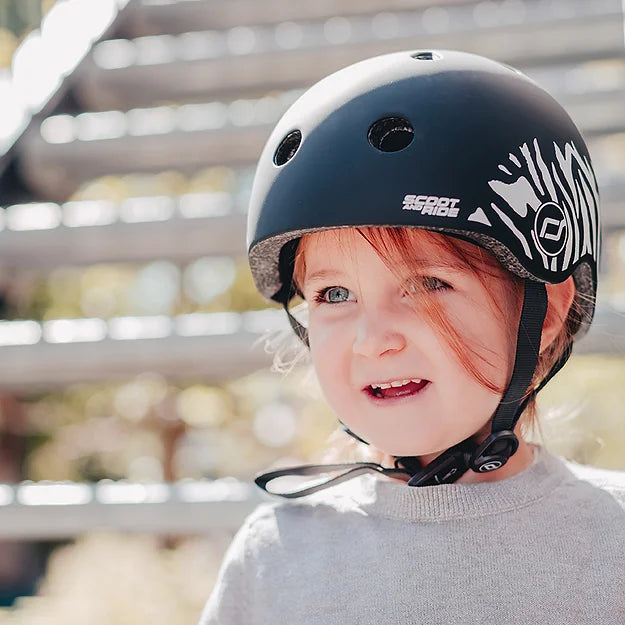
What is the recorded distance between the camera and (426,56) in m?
1.68

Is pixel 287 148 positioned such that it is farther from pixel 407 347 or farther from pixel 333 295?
pixel 407 347

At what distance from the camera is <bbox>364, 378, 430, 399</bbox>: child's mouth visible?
148 centimetres

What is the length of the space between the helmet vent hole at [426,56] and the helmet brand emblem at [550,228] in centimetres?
37

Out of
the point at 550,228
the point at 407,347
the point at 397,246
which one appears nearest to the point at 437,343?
the point at 407,347

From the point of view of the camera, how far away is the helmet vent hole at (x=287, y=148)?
1.67m

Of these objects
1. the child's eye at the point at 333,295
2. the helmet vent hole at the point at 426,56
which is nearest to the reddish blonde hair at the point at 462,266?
the child's eye at the point at 333,295

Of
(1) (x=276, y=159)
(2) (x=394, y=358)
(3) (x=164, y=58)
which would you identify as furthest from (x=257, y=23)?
(2) (x=394, y=358)

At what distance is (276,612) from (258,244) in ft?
2.20

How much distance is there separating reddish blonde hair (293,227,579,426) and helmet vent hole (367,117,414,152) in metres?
0.18

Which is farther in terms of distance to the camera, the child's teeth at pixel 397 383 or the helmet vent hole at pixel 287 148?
the helmet vent hole at pixel 287 148

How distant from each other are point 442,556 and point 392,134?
2.44 feet

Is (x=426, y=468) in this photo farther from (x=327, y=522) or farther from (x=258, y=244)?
(x=258, y=244)

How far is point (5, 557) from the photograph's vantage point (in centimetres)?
636

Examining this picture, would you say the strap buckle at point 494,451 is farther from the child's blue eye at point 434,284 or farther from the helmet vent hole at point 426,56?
the helmet vent hole at point 426,56
